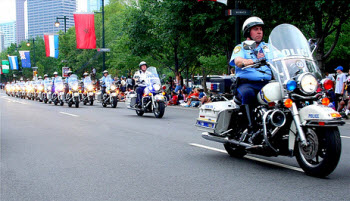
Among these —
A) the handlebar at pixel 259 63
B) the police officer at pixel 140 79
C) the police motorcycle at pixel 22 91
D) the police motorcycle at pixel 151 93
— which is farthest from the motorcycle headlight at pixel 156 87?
the police motorcycle at pixel 22 91

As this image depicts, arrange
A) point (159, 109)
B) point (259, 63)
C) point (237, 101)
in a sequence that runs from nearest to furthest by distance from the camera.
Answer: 1. point (259, 63)
2. point (237, 101)
3. point (159, 109)

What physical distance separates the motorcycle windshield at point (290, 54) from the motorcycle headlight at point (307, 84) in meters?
0.21

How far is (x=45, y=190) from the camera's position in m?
5.25

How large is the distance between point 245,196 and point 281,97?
60.8 inches

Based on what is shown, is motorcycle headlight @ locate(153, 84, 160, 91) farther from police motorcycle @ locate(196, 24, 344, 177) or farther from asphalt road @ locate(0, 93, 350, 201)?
police motorcycle @ locate(196, 24, 344, 177)

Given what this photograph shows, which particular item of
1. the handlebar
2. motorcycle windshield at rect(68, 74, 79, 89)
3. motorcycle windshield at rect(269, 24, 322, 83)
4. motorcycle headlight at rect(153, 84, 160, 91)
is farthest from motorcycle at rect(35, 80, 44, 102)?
motorcycle windshield at rect(269, 24, 322, 83)

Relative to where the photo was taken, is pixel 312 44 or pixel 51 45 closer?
pixel 312 44

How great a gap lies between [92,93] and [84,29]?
8.16 metres

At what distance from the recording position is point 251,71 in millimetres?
6461

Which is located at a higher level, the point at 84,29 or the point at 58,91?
the point at 84,29

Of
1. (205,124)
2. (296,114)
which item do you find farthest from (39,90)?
(296,114)

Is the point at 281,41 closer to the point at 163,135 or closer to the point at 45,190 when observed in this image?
the point at 45,190

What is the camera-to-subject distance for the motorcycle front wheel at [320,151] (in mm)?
5164

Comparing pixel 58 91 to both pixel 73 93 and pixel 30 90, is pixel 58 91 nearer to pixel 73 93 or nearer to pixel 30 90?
pixel 73 93
